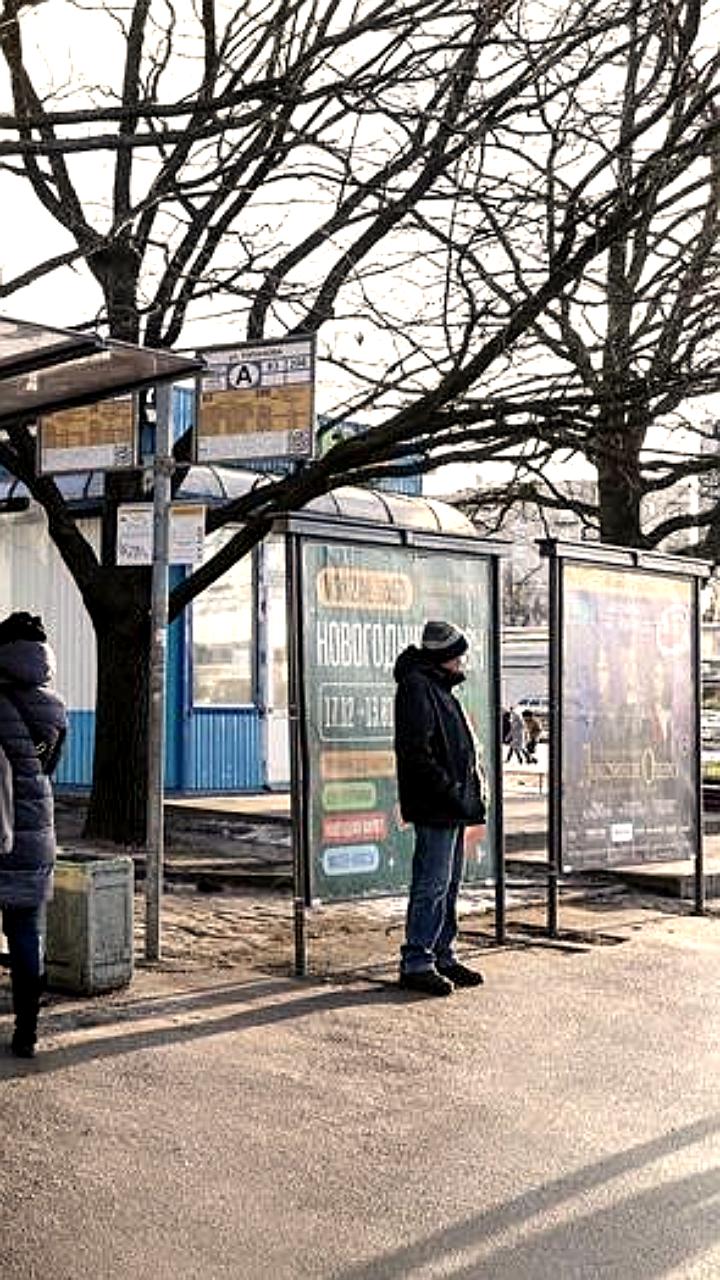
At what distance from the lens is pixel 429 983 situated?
27.9ft

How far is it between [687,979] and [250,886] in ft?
13.2

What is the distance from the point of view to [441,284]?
1281 cm

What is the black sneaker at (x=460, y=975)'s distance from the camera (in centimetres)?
880

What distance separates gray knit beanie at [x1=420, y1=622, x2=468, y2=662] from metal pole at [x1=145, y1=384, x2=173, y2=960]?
1.49 meters

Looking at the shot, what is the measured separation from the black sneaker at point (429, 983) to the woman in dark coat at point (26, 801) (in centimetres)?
227

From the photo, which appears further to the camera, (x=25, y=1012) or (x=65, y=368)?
(x=65, y=368)

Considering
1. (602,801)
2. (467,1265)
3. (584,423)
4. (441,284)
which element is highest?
(441,284)

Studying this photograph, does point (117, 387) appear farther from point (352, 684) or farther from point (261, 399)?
point (352, 684)

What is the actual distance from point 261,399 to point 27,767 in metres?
2.96

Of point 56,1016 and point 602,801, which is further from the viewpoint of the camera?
point 602,801

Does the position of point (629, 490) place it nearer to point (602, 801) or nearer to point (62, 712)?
point (602, 801)

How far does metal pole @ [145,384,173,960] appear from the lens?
8969 mm

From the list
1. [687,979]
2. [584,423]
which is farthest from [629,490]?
[687,979]

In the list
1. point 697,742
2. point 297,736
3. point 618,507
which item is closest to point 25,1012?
point 297,736
